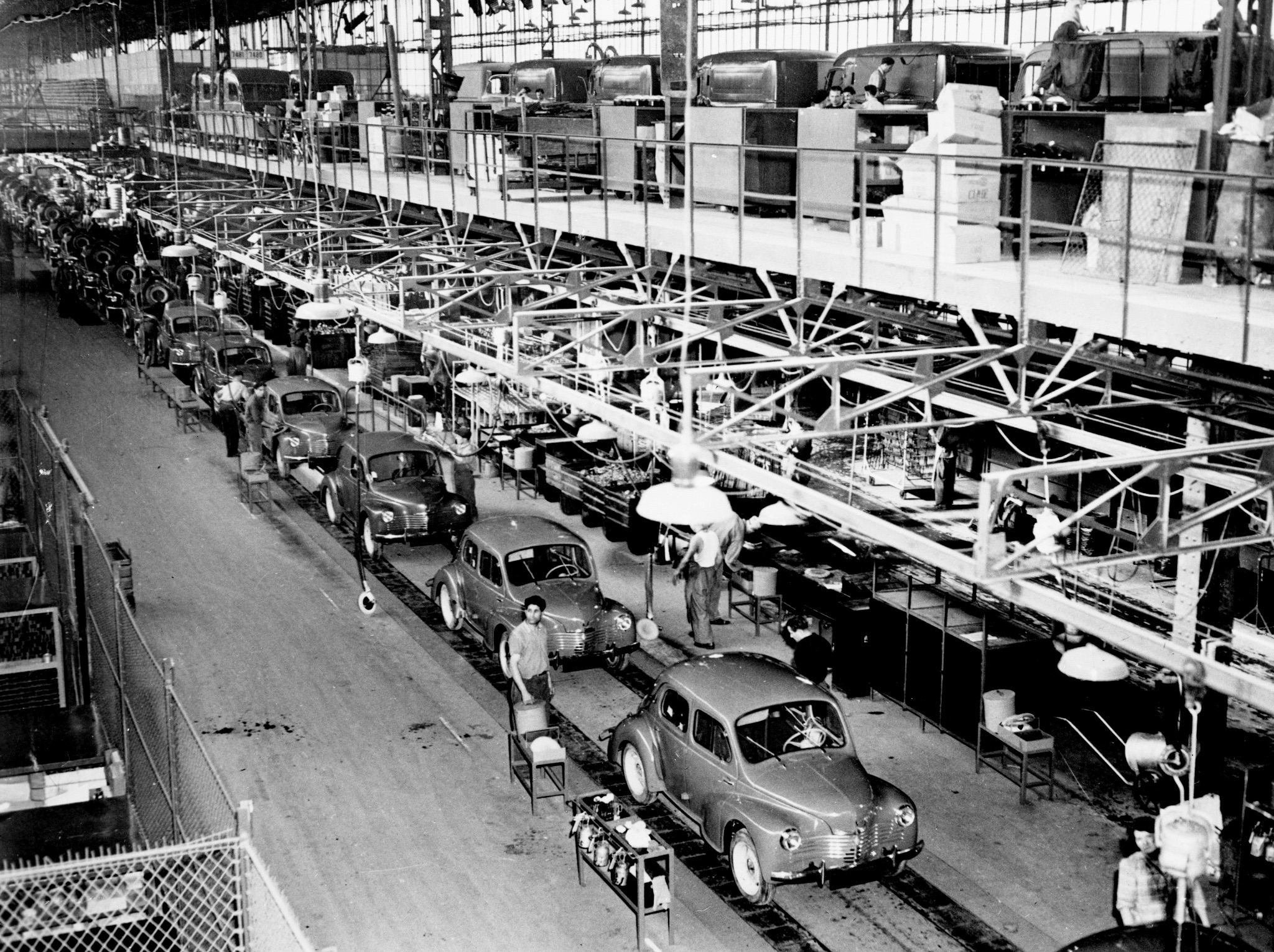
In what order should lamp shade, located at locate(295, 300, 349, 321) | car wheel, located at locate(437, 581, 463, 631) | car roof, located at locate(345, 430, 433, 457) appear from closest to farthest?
car wheel, located at locate(437, 581, 463, 631) < lamp shade, located at locate(295, 300, 349, 321) < car roof, located at locate(345, 430, 433, 457)

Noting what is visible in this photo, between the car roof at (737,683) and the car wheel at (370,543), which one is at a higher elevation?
the car roof at (737,683)

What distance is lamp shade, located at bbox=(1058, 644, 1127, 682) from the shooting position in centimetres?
1169

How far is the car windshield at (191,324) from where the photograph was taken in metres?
33.1

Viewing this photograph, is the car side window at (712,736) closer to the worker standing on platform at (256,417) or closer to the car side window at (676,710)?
the car side window at (676,710)

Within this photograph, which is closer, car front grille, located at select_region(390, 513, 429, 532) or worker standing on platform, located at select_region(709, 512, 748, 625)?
worker standing on platform, located at select_region(709, 512, 748, 625)

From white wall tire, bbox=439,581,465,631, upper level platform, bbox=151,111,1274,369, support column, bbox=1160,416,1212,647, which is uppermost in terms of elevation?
upper level platform, bbox=151,111,1274,369

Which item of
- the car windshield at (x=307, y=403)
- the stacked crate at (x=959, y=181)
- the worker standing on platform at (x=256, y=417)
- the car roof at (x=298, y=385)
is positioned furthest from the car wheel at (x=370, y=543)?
the stacked crate at (x=959, y=181)

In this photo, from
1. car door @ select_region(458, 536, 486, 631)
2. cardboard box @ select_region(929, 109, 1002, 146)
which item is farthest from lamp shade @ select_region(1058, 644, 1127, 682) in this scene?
car door @ select_region(458, 536, 486, 631)

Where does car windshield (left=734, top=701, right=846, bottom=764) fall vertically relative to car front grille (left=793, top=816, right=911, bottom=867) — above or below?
above

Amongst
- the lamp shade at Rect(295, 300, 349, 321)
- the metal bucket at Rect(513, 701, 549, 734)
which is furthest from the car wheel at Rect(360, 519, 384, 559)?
the metal bucket at Rect(513, 701, 549, 734)

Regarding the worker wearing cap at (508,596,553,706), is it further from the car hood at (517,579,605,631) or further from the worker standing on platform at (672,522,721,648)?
the worker standing on platform at (672,522,721,648)

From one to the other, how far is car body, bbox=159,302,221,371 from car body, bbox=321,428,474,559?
36.0ft

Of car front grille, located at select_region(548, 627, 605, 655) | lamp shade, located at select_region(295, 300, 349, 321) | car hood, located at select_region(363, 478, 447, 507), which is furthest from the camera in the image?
car hood, located at select_region(363, 478, 447, 507)

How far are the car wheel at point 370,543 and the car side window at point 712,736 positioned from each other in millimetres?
9157
